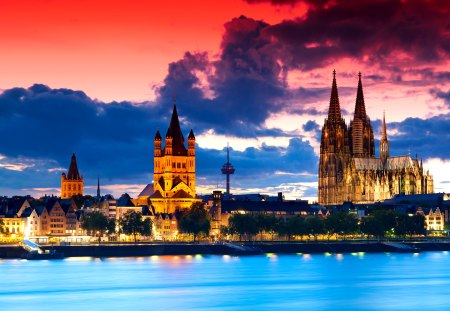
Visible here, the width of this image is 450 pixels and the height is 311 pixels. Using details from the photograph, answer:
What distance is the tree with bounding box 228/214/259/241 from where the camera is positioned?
180 meters

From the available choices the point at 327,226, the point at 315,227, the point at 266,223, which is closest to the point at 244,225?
the point at 266,223

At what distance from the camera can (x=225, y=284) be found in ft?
356

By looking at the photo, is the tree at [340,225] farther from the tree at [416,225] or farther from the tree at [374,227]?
the tree at [416,225]

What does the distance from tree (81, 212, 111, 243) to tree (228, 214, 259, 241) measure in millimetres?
19578

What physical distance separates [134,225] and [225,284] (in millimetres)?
68781

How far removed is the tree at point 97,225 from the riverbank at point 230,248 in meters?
15.6

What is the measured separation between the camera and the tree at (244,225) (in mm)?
180000

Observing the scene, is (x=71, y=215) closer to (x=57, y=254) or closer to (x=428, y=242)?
(x=57, y=254)

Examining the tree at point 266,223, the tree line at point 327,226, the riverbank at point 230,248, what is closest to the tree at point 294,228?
the tree line at point 327,226

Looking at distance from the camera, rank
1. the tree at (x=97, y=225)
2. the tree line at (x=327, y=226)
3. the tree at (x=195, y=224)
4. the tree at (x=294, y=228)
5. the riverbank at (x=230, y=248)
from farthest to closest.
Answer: the tree at (x=294, y=228) → the tree line at (x=327, y=226) → the tree at (x=195, y=224) → the tree at (x=97, y=225) → the riverbank at (x=230, y=248)

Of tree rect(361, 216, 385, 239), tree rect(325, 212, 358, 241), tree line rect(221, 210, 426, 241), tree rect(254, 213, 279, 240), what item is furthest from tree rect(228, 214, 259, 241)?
tree rect(361, 216, 385, 239)

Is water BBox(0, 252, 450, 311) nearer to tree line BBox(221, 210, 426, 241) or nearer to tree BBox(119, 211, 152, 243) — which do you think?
tree BBox(119, 211, 152, 243)

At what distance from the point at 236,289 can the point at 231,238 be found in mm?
83074

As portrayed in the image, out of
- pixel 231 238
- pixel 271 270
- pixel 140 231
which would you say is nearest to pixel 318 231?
pixel 231 238
